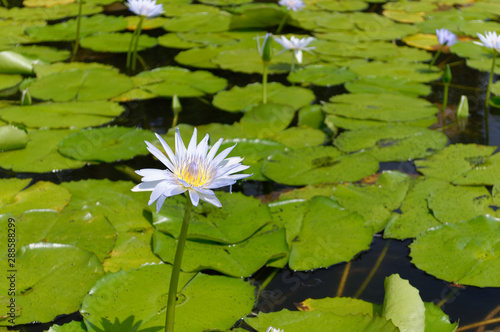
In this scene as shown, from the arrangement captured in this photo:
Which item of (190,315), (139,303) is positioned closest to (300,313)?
(190,315)

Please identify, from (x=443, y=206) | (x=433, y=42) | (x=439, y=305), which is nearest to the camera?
(x=439, y=305)

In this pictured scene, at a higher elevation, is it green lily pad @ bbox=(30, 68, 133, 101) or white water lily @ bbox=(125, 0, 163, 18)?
white water lily @ bbox=(125, 0, 163, 18)

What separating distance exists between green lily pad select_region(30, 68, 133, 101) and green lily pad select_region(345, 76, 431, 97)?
5.17ft

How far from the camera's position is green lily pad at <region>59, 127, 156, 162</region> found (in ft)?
8.36

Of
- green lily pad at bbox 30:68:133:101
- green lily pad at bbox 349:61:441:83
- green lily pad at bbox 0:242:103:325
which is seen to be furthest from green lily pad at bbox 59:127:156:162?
green lily pad at bbox 349:61:441:83

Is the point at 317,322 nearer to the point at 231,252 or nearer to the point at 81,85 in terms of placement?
the point at 231,252

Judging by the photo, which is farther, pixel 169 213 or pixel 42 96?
pixel 42 96

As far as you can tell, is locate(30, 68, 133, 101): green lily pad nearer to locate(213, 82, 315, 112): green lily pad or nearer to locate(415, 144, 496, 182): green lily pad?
locate(213, 82, 315, 112): green lily pad

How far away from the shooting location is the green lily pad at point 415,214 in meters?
2.03

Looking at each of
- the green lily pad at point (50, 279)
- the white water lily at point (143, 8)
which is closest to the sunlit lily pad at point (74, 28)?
the white water lily at point (143, 8)

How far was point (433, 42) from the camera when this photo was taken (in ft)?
14.5

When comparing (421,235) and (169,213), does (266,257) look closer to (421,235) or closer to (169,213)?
(169,213)

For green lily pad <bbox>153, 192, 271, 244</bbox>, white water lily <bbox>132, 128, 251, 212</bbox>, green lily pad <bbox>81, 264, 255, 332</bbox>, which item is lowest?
green lily pad <bbox>81, 264, 255, 332</bbox>

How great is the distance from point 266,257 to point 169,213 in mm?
446
